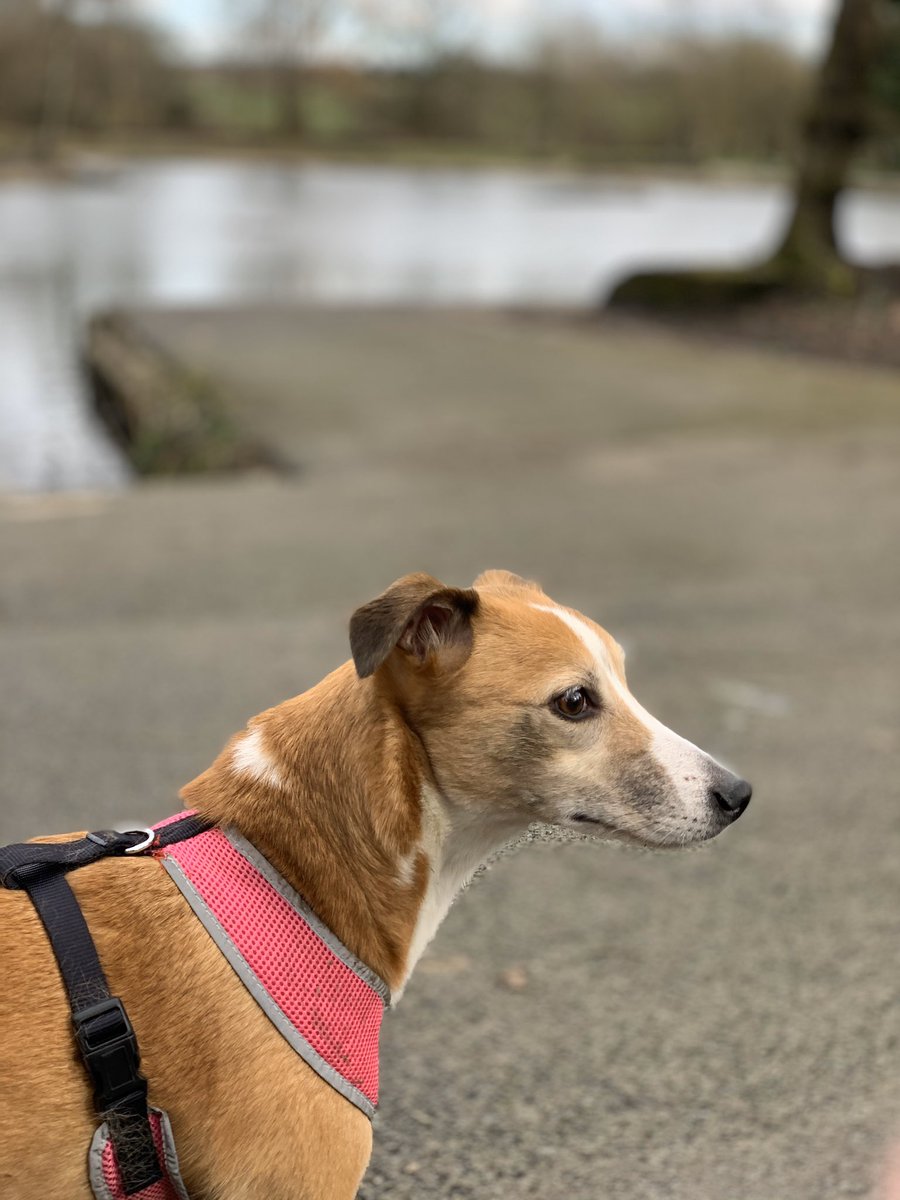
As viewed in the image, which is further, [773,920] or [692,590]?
[692,590]

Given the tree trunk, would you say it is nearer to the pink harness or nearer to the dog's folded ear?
the dog's folded ear

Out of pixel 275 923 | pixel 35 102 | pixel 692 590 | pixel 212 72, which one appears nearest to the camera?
pixel 275 923

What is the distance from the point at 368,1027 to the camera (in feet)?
7.87

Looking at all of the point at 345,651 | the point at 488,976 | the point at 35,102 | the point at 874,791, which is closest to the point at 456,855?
the point at 488,976

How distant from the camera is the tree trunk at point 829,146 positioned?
1709 centimetres

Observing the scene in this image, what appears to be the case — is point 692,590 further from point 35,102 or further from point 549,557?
point 35,102

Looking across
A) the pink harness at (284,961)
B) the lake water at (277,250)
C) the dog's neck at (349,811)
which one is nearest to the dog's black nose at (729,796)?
the dog's neck at (349,811)

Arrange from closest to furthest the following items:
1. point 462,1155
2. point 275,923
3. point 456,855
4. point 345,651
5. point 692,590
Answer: point 275,923 → point 456,855 → point 462,1155 → point 345,651 → point 692,590

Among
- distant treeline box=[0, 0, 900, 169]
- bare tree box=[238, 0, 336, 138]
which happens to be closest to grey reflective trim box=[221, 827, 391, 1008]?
distant treeline box=[0, 0, 900, 169]

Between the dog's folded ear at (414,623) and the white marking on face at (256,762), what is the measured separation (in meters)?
0.28

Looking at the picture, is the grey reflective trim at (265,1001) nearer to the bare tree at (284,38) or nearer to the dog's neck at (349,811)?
the dog's neck at (349,811)

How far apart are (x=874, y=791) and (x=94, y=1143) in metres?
3.73

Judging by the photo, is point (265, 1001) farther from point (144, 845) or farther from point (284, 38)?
point (284, 38)

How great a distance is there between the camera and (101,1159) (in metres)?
2.11
